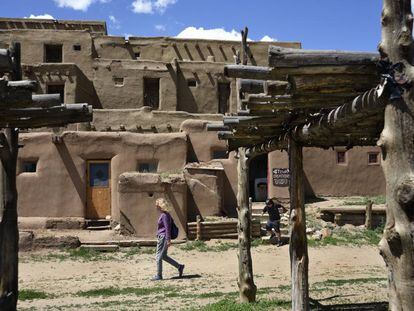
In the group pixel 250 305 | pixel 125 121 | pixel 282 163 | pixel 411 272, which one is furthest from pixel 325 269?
pixel 125 121

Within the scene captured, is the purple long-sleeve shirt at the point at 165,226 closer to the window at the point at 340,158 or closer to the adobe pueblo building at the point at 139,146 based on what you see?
the adobe pueblo building at the point at 139,146

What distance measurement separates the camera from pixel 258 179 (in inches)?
949

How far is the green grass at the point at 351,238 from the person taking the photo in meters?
16.2

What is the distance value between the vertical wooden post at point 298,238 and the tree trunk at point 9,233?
13.3 ft

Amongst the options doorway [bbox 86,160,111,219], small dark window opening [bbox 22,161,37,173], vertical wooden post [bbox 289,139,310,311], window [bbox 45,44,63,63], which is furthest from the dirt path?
window [bbox 45,44,63,63]

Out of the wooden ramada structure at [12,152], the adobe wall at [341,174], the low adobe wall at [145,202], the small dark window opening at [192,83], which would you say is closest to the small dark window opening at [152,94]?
the small dark window opening at [192,83]

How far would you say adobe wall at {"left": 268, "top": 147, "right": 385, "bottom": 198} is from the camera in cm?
2203

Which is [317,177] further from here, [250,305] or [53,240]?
[250,305]

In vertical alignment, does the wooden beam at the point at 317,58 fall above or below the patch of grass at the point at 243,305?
above

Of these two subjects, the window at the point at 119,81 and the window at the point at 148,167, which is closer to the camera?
the window at the point at 148,167

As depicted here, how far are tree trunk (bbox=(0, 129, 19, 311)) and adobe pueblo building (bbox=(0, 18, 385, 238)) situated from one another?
399 inches

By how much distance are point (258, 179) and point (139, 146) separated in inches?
264

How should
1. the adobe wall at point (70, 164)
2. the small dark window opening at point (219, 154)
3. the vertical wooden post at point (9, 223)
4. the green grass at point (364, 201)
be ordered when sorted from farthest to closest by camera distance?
the small dark window opening at point (219, 154), the green grass at point (364, 201), the adobe wall at point (70, 164), the vertical wooden post at point (9, 223)

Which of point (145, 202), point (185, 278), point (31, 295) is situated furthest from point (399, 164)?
point (145, 202)
